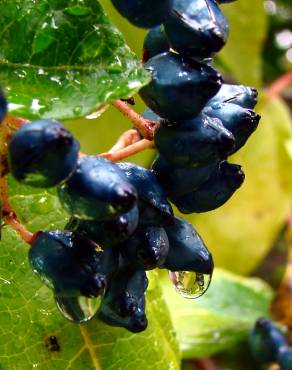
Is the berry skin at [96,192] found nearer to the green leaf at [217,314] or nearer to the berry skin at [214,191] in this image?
the berry skin at [214,191]

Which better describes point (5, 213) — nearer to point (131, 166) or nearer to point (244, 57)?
point (131, 166)

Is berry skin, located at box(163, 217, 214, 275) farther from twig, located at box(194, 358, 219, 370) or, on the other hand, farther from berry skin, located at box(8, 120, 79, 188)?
twig, located at box(194, 358, 219, 370)

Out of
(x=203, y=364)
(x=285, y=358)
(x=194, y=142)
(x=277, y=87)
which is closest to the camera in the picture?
(x=194, y=142)

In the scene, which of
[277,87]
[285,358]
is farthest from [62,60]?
[277,87]

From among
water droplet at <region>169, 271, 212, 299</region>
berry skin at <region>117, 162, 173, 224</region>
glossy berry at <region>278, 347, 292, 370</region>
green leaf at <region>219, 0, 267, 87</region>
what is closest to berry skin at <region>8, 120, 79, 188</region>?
berry skin at <region>117, 162, 173, 224</region>

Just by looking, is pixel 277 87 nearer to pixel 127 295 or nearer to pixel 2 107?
pixel 127 295

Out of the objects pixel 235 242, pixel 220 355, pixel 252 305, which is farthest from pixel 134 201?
pixel 220 355
